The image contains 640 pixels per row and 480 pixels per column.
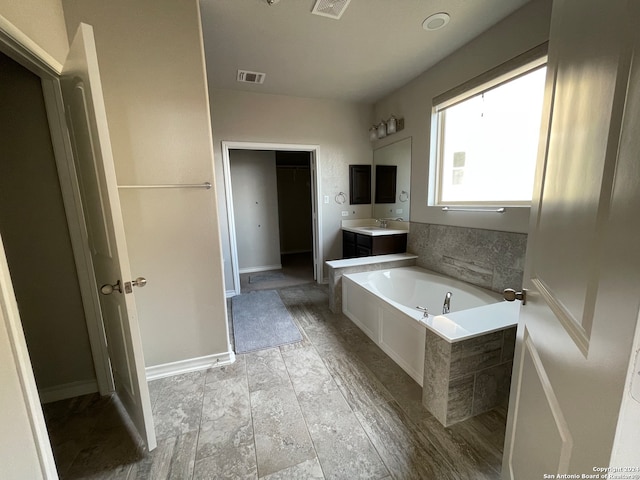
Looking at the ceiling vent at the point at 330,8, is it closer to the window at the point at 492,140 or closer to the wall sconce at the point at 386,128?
the window at the point at 492,140

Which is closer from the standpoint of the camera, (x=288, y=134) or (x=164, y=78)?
(x=164, y=78)

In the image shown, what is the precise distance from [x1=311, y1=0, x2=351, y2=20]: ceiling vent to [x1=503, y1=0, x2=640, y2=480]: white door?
4.87 ft

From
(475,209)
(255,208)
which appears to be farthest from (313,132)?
(475,209)

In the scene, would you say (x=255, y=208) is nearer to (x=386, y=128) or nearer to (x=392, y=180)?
(x=392, y=180)

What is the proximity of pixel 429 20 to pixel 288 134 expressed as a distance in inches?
76.0

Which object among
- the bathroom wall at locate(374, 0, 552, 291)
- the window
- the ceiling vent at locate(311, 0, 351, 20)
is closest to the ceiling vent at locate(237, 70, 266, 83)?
the ceiling vent at locate(311, 0, 351, 20)

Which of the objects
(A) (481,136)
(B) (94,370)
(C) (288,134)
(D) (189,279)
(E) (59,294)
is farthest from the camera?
(C) (288,134)

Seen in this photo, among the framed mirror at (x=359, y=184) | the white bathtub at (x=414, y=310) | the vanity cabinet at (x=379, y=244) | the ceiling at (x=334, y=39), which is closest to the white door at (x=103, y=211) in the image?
the ceiling at (x=334, y=39)

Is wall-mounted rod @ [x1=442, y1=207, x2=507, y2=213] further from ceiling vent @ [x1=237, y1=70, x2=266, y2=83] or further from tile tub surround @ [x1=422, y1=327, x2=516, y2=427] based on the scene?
ceiling vent @ [x1=237, y1=70, x2=266, y2=83]

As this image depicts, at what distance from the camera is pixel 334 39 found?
2.17 meters

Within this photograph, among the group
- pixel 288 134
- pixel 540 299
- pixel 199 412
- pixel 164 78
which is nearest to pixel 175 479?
pixel 199 412

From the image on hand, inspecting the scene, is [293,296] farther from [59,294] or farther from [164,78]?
[164,78]

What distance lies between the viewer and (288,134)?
11.1 feet

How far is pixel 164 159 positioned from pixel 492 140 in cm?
258
